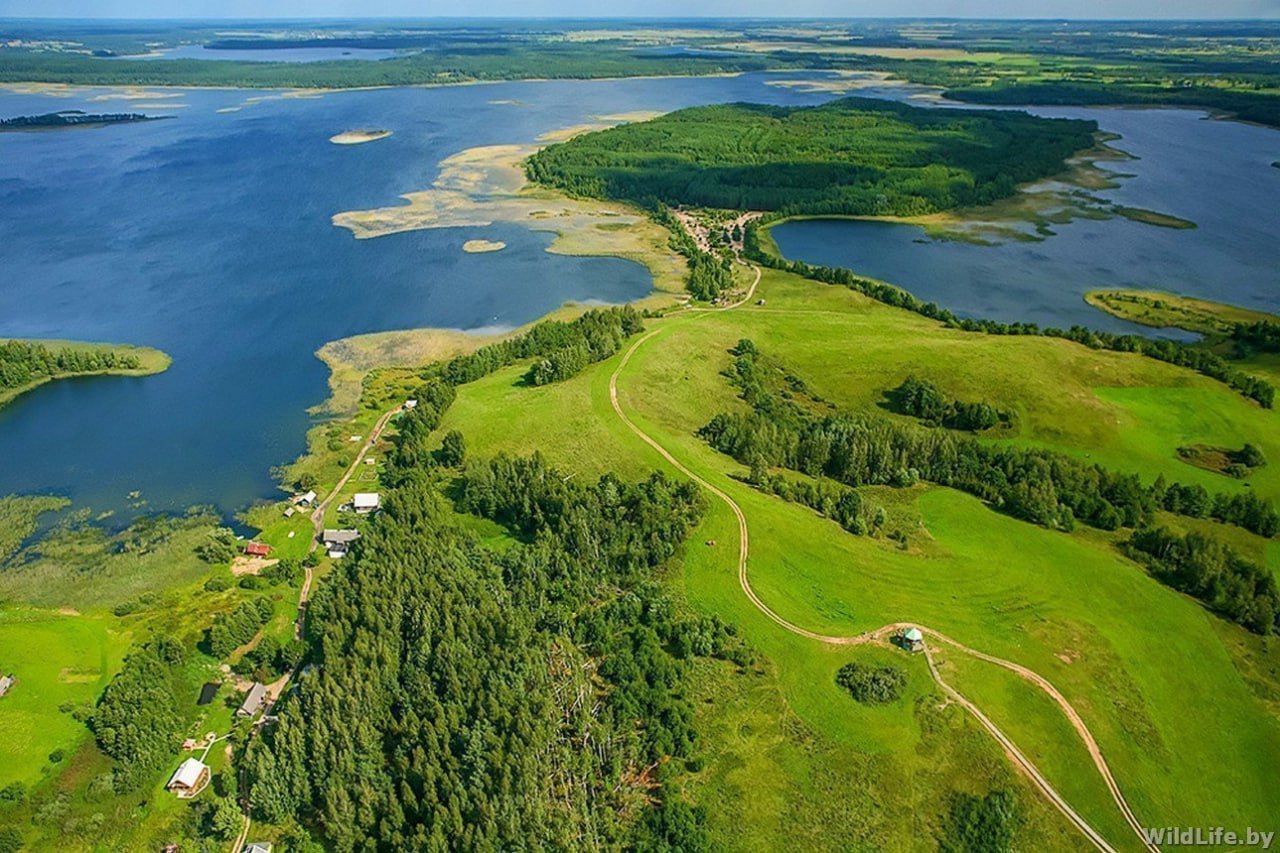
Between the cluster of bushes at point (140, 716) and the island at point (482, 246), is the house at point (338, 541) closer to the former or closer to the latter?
the cluster of bushes at point (140, 716)

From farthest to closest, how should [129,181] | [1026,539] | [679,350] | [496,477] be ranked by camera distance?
1. [129,181]
2. [679,350]
3. [496,477]
4. [1026,539]

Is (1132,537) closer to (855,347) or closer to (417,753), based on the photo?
(855,347)

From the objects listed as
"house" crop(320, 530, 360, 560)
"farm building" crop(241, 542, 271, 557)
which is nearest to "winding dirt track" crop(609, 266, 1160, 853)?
"house" crop(320, 530, 360, 560)

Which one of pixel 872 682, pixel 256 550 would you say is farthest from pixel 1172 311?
pixel 256 550

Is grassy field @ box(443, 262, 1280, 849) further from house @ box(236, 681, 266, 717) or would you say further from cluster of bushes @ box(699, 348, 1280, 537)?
house @ box(236, 681, 266, 717)

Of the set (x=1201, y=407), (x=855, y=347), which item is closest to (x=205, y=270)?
(x=855, y=347)
